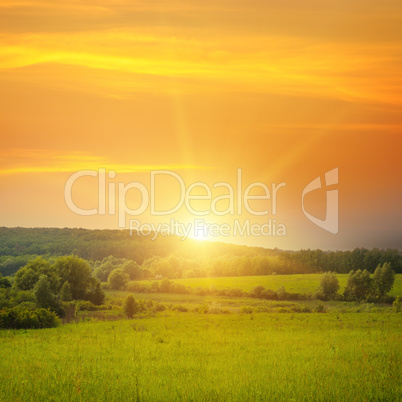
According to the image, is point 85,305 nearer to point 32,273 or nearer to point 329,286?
point 32,273

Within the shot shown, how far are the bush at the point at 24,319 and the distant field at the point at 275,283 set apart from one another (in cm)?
6773

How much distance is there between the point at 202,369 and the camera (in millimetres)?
19047

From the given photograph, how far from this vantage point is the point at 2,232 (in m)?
175

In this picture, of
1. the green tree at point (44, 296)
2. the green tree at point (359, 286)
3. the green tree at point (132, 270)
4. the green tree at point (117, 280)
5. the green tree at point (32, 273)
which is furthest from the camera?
the green tree at point (132, 270)

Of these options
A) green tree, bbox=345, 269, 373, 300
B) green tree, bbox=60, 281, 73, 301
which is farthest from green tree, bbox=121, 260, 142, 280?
green tree, bbox=345, 269, 373, 300

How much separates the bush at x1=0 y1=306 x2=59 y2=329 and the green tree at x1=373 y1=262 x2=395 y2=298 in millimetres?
75036

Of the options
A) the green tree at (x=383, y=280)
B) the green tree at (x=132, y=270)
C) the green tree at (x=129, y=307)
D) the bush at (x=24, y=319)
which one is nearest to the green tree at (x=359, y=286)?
the green tree at (x=383, y=280)

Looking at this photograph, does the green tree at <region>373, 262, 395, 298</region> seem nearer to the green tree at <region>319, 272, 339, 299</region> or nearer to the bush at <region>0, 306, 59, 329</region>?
the green tree at <region>319, 272, 339, 299</region>

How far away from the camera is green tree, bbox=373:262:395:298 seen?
330ft

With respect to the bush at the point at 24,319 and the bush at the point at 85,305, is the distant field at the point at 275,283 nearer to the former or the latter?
the bush at the point at 85,305

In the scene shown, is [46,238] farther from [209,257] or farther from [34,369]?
[34,369]

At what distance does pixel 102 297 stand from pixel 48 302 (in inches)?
817

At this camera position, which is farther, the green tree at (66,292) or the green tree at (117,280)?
the green tree at (117,280)

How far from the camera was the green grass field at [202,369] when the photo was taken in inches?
572
